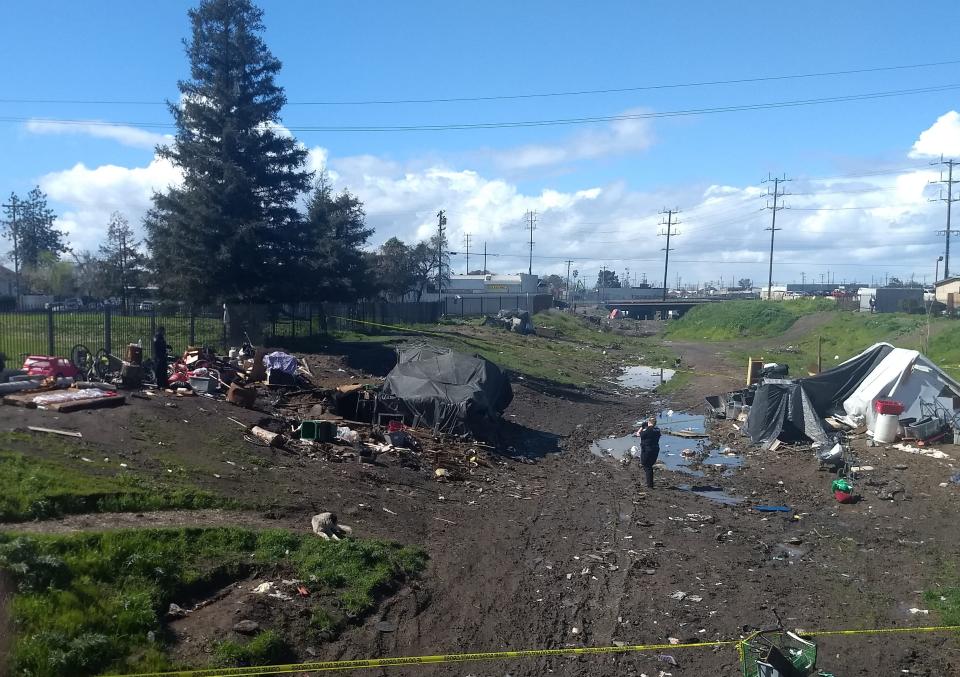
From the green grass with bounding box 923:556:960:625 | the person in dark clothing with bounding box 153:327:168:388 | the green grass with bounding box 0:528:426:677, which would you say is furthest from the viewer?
the person in dark clothing with bounding box 153:327:168:388

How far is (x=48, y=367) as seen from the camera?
18.0 metres

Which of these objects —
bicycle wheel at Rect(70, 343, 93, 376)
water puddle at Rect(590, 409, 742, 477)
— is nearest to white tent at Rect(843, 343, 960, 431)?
water puddle at Rect(590, 409, 742, 477)

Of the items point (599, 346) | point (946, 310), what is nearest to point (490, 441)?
point (599, 346)

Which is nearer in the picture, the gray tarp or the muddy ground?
the muddy ground

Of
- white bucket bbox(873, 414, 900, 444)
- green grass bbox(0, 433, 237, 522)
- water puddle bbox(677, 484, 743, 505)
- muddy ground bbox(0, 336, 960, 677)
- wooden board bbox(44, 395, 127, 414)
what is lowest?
water puddle bbox(677, 484, 743, 505)

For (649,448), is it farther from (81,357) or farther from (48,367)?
(81,357)

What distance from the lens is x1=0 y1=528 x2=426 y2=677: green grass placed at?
6719mm

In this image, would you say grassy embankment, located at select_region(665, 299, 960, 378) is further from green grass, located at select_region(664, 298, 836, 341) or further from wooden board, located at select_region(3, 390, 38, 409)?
wooden board, located at select_region(3, 390, 38, 409)

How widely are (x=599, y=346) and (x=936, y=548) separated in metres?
44.2

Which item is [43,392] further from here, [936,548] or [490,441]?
[936,548]

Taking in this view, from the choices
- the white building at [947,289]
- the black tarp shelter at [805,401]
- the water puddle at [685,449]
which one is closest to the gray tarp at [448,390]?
the water puddle at [685,449]

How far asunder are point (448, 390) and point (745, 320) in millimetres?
59824

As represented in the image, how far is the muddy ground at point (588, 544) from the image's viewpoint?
26.8 ft

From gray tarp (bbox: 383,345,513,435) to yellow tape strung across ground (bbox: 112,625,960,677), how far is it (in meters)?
11.9
